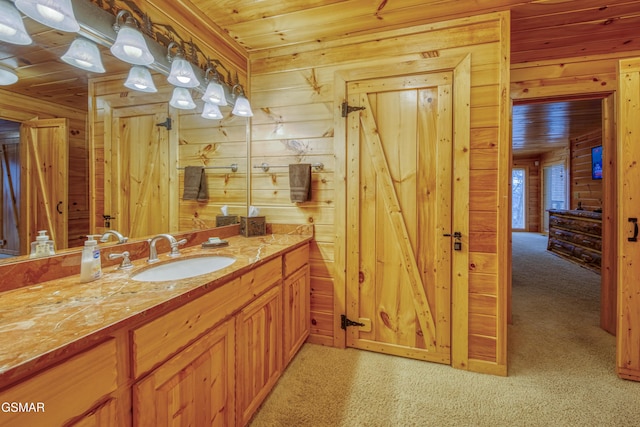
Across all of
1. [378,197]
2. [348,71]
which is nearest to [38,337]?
[378,197]

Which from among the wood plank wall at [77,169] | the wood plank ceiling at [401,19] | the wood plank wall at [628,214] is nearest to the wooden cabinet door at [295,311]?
the wood plank wall at [77,169]

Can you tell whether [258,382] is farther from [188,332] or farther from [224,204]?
[224,204]

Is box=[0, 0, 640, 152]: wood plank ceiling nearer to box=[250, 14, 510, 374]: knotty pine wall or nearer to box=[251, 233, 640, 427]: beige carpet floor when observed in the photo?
box=[250, 14, 510, 374]: knotty pine wall

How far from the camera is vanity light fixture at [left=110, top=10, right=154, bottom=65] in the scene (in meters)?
1.36

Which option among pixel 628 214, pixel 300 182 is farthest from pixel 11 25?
pixel 628 214

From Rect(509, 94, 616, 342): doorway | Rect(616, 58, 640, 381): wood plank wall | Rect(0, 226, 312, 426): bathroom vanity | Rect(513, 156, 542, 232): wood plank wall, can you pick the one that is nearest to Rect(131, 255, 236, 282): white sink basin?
Rect(0, 226, 312, 426): bathroom vanity

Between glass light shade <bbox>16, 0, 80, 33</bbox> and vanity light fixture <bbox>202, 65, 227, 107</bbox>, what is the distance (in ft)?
2.85

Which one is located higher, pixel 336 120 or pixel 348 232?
pixel 336 120

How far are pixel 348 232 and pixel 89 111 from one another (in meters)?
1.72

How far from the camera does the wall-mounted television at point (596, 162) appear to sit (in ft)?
17.0

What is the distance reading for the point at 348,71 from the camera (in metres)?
2.18

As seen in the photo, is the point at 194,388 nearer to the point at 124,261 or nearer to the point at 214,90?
the point at 124,261

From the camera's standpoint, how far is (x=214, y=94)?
203 cm

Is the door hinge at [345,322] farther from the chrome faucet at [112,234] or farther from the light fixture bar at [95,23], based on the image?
the light fixture bar at [95,23]
